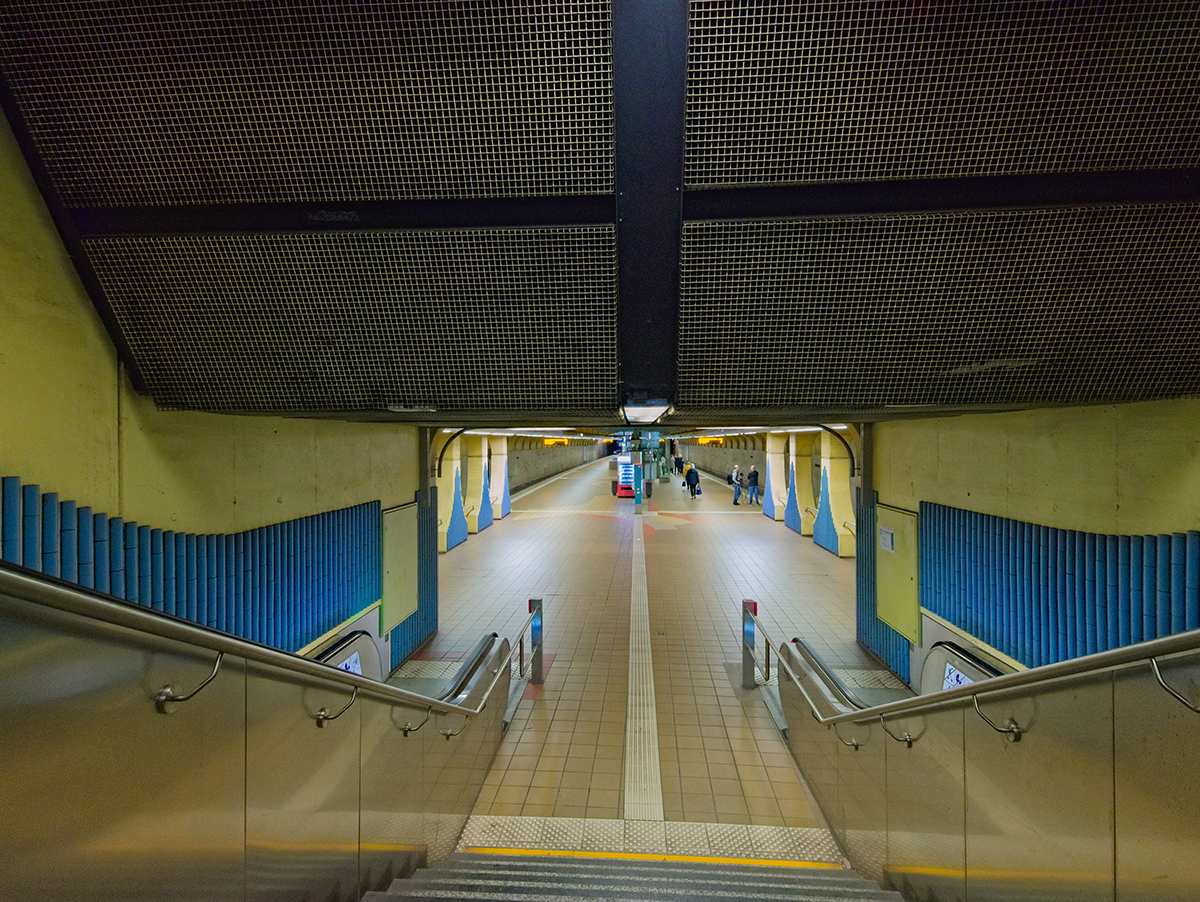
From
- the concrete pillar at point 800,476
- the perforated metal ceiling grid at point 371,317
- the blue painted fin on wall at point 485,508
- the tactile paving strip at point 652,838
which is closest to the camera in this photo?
the perforated metal ceiling grid at point 371,317

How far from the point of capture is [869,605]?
5500 mm

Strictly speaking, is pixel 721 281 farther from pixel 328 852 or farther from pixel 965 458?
pixel 965 458

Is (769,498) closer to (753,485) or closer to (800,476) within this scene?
(800,476)

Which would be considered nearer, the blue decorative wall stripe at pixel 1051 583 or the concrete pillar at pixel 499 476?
the blue decorative wall stripe at pixel 1051 583

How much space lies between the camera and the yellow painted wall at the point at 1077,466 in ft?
7.61

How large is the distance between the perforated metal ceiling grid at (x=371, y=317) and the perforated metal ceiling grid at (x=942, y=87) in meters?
0.66

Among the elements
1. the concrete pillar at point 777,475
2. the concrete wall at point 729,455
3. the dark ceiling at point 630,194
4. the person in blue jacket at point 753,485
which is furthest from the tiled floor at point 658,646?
the concrete wall at point 729,455

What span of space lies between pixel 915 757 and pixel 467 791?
2.71 meters

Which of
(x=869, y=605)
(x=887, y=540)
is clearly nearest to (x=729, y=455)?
(x=869, y=605)

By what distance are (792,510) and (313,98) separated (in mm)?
12170

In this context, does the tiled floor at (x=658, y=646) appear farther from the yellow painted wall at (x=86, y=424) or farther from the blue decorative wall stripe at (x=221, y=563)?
the yellow painted wall at (x=86, y=424)

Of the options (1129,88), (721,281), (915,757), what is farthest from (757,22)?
(915,757)

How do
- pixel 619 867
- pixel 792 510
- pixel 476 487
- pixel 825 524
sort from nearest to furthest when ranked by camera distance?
pixel 619 867 → pixel 825 524 → pixel 792 510 → pixel 476 487

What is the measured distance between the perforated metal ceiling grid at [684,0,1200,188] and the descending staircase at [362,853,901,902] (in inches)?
116
